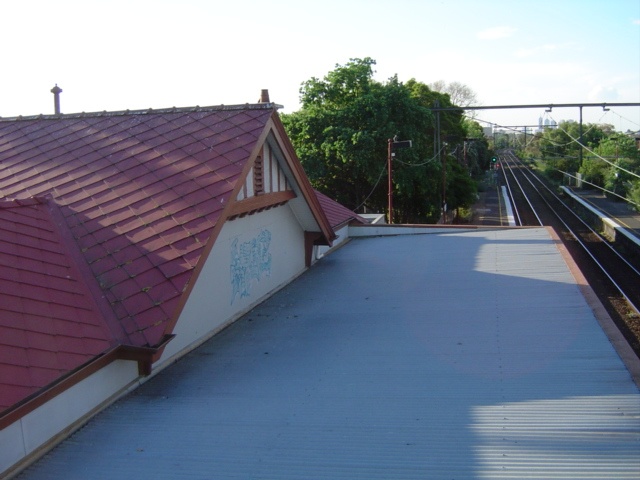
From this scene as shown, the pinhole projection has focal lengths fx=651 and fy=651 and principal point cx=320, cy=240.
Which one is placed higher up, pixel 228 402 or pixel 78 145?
pixel 78 145

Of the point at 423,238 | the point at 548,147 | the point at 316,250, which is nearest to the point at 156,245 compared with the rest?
the point at 316,250

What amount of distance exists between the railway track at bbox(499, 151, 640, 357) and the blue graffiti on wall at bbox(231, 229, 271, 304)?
993cm

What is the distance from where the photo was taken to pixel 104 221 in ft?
26.1

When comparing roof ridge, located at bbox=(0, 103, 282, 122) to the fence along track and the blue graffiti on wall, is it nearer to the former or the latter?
the blue graffiti on wall

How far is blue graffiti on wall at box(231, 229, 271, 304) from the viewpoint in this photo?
927 centimetres

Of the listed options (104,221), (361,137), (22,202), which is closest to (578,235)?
(361,137)

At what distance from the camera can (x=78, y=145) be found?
9984mm

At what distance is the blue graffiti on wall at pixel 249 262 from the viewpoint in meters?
9.27

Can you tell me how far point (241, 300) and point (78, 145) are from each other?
3.49 m

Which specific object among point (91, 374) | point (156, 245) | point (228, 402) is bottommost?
point (228, 402)

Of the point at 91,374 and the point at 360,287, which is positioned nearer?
the point at 91,374

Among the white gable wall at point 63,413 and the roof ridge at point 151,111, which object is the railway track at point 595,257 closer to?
the roof ridge at point 151,111

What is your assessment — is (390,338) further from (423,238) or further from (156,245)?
(423,238)

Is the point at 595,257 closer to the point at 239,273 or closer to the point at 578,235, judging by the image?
the point at 578,235
